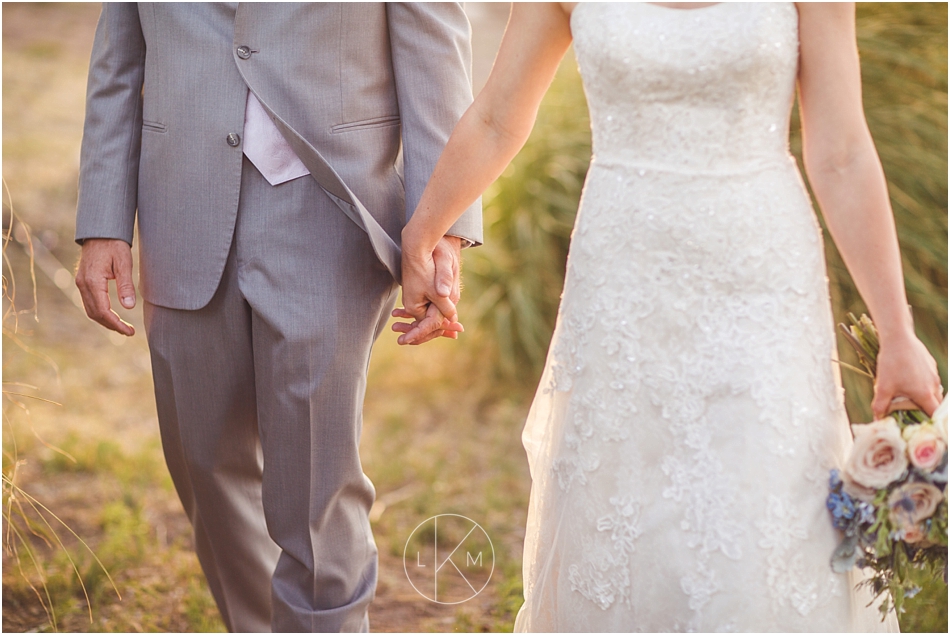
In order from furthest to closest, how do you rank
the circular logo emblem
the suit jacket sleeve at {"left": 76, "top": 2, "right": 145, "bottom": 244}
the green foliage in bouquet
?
the green foliage in bouquet → the circular logo emblem → the suit jacket sleeve at {"left": 76, "top": 2, "right": 145, "bottom": 244}

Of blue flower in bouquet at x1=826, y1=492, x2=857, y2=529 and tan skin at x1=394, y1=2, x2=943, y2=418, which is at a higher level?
tan skin at x1=394, y1=2, x2=943, y2=418

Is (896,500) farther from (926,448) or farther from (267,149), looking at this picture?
(267,149)

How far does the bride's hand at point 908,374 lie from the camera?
1.37 metres

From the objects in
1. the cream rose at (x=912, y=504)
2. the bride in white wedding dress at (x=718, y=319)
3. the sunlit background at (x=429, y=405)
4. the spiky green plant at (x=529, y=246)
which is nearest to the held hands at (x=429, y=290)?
the bride in white wedding dress at (x=718, y=319)

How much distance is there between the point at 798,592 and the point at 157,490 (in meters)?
2.81

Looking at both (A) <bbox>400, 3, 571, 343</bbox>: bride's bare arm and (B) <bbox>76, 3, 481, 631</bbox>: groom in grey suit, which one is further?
(B) <bbox>76, 3, 481, 631</bbox>: groom in grey suit

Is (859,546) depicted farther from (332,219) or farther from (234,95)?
(234,95)

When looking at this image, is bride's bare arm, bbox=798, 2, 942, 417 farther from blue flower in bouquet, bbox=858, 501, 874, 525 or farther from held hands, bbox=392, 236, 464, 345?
held hands, bbox=392, 236, 464, 345

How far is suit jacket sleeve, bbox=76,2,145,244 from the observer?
189 centimetres

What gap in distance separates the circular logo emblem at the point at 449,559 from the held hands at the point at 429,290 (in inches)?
49.5

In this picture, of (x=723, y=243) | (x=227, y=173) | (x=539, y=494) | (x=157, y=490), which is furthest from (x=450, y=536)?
(x=723, y=243)

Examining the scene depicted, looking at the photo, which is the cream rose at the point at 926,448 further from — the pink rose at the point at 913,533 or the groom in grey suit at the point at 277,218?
the groom in grey suit at the point at 277,218

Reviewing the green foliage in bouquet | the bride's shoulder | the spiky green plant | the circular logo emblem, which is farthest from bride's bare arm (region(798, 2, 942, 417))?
the spiky green plant

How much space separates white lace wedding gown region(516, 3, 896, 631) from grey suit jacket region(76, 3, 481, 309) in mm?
435
